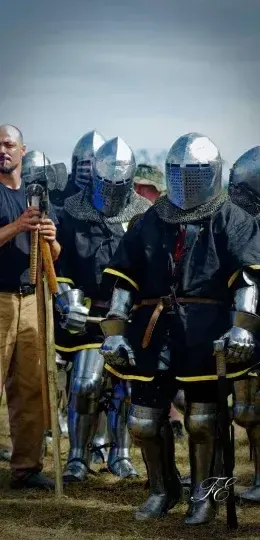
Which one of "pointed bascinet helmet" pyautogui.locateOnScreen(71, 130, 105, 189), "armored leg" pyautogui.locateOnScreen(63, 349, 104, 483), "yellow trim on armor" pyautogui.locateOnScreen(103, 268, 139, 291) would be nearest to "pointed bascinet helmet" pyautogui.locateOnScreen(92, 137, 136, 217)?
"armored leg" pyautogui.locateOnScreen(63, 349, 104, 483)

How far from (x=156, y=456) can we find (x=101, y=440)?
2.19m

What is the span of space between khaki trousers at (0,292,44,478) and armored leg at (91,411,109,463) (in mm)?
890

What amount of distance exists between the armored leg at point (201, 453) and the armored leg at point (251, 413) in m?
0.53

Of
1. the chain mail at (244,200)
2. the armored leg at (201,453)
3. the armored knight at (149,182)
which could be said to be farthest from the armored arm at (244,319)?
the armored knight at (149,182)

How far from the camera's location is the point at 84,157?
9.95 metres

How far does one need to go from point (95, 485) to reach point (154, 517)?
119 centimetres

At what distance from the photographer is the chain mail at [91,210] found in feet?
25.8

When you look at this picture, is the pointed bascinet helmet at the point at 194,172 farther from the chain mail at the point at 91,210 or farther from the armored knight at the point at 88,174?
the armored knight at the point at 88,174

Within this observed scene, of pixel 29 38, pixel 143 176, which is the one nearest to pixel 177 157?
pixel 143 176

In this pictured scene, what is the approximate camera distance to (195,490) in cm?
624

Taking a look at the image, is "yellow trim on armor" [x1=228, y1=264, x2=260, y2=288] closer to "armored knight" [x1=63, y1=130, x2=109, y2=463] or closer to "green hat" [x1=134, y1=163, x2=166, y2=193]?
"armored knight" [x1=63, y1=130, x2=109, y2=463]

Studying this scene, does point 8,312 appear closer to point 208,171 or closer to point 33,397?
point 33,397

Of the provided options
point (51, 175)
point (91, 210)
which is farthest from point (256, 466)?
point (51, 175)

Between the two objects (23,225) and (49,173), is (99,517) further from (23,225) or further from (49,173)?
(49,173)
